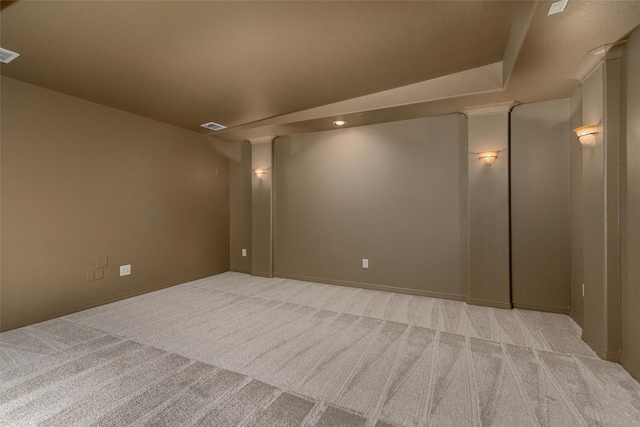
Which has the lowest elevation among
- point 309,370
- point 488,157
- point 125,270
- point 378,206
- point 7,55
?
point 309,370

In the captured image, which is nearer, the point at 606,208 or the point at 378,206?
the point at 606,208

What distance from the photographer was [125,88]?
3.15m

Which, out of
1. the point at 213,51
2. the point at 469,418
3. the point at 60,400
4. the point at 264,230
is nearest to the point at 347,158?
the point at 264,230

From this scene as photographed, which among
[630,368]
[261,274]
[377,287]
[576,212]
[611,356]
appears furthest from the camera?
[261,274]

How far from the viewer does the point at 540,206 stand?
3.39 m

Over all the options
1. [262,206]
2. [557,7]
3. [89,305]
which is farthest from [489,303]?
[89,305]

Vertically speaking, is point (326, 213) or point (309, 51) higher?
point (309, 51)

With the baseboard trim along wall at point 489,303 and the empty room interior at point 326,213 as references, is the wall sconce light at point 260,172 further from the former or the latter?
the baseboard trim along wall at point 489,303

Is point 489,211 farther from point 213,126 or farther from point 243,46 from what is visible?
point 213,126

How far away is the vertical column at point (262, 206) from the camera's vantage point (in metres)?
5.04

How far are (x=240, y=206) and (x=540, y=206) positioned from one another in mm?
4794

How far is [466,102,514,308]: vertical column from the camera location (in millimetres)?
3451

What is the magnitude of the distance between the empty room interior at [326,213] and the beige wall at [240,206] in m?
0.29

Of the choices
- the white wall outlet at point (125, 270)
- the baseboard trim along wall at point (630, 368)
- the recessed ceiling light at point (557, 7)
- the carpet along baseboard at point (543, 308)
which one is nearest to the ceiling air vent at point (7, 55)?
the white wall outlet at point (125, 270)
